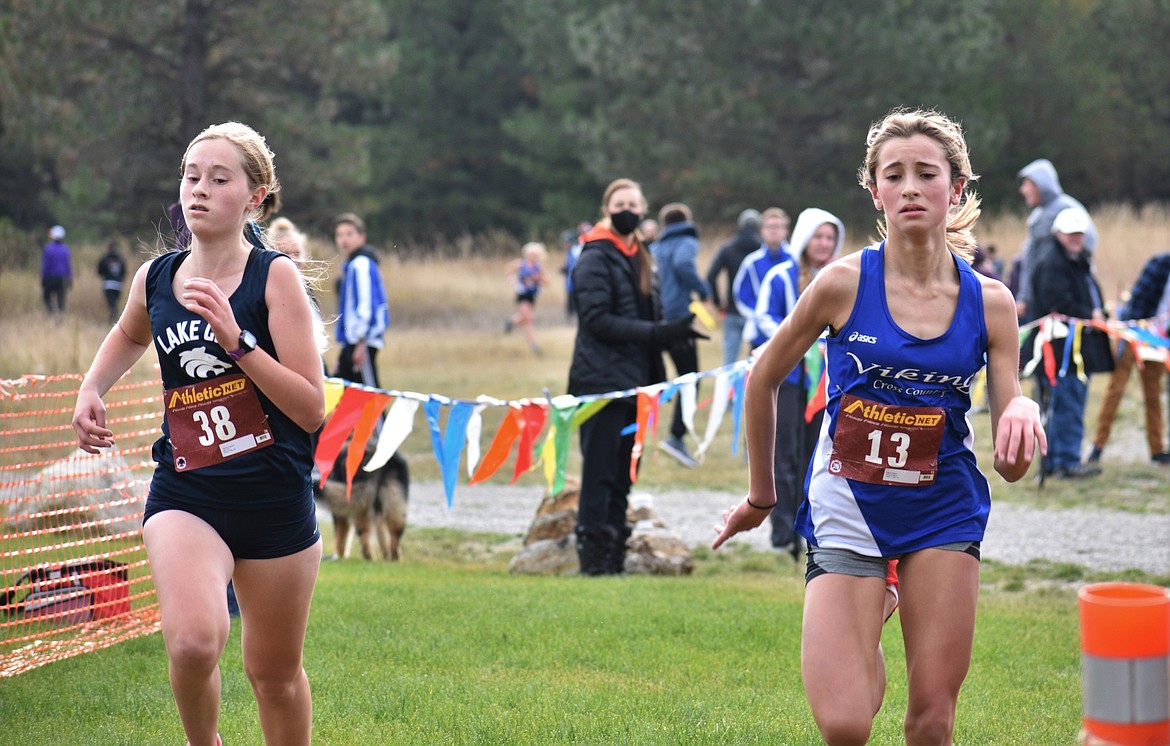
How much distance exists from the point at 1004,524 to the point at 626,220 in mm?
4235

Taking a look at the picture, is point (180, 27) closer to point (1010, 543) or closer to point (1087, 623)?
point (1010, 543)

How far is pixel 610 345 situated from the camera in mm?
8320

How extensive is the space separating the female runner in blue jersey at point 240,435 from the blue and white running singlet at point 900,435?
4.78ft

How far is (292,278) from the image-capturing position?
384cm

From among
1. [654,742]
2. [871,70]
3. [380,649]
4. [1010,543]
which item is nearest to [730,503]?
[1010,543]

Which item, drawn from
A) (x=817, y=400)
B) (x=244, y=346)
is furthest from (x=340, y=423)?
(x=244, y=346)

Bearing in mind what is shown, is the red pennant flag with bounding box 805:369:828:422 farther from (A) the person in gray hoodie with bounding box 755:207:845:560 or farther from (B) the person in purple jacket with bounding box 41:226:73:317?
(B) the person in purple jacket with bounding box 41:226:73:317

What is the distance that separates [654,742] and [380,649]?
1.82 meters

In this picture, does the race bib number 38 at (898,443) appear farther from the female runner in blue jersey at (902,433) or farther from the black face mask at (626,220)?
the black face mask at (626,220)

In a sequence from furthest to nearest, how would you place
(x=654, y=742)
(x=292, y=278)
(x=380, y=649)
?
1. (x=380, y=649)
2. (x=654, y=742)
3. (x=292, y=278)

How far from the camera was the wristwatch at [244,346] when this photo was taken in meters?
3.64

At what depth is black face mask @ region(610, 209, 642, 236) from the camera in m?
8.16

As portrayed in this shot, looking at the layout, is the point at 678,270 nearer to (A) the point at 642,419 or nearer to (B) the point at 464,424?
(A) the point at 642,419

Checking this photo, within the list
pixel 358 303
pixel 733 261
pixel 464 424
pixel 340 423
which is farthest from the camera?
pixel 733 261
